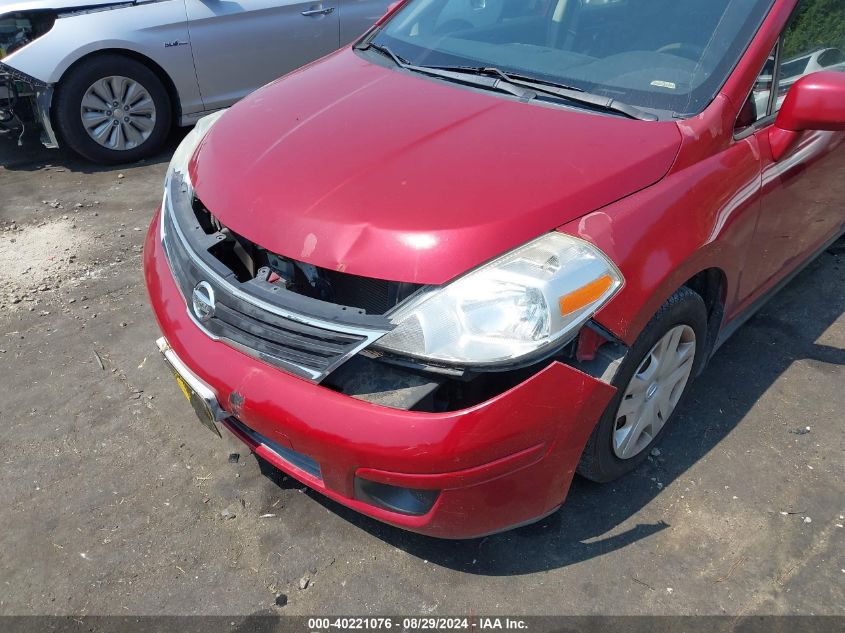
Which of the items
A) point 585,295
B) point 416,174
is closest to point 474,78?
point 416,174

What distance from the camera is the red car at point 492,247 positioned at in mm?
1831

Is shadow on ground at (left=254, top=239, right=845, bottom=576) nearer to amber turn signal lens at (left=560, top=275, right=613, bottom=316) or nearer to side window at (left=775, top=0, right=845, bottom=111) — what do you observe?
amber turn signal lens at (left=560, top=275, right=613, bottom=316)

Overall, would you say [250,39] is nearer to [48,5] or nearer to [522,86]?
[48,5]

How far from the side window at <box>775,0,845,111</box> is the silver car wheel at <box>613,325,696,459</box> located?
0.91 metres

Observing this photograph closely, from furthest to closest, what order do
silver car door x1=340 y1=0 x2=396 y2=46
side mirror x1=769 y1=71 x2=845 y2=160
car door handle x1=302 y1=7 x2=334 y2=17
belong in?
silver car door x1=340 y1=0 x2=396 y2=46 → car door handle x1=302 y1=7 x2=334 y2=17 → side mirror x1=769 y1=71 x2=845 y2=160

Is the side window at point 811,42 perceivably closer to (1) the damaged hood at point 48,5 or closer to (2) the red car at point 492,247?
(2) the red car at point 492,247

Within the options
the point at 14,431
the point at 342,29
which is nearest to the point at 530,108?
the point at 14,431

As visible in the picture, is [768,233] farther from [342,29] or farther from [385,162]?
[342,29]

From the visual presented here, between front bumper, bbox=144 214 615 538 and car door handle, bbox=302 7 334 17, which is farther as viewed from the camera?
car door handle, bbox=302 7 334 17

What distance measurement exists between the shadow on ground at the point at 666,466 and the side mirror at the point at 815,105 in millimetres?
1116

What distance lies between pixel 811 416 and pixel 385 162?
6.60ft

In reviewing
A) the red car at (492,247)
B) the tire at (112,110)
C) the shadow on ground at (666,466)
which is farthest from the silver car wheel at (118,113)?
the shadow on ground at (666,466)

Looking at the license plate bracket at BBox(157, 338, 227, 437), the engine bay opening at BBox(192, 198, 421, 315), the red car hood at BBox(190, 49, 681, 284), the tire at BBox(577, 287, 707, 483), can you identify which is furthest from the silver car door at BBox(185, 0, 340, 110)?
the tire at BBox(577, 287, 707, 483)

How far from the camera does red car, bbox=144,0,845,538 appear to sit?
183 centimetres
